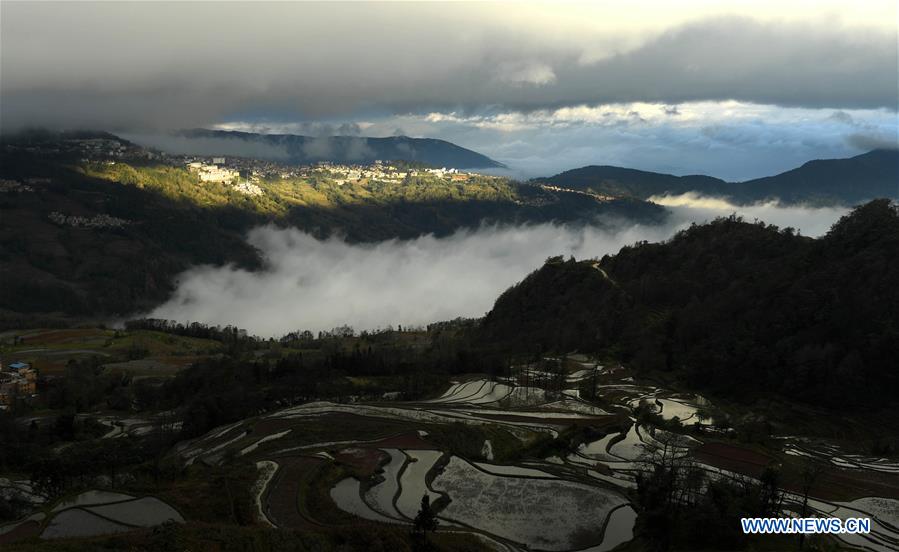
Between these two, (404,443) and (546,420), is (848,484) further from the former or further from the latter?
(404,443)

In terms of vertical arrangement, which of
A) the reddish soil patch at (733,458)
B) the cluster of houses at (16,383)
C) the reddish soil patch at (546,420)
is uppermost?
the reddish soil patch at (733,458)

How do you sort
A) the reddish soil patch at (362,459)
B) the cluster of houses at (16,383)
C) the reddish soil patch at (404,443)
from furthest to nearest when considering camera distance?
the cluster of houses at (16,383) → the reddish soil patch at (404,443) → the reddish soil patch at (362,459)

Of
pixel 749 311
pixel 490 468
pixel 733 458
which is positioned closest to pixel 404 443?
pixel 490 468

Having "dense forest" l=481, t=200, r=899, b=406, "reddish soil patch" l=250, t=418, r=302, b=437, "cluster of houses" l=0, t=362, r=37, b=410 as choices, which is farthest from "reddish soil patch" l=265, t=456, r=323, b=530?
Result: "cluster of houses" l=0, t=362, r=37, b=410

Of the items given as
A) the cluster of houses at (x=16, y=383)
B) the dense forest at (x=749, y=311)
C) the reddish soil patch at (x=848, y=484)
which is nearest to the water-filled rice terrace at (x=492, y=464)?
the reddish soil patch at (x=848, y=484)

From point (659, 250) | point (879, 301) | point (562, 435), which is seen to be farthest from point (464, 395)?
point (659, 250)

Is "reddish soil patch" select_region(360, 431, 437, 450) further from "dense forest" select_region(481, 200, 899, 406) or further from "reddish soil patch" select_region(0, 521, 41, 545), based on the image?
"dense forest" select_region(481, 200, 899, 406)

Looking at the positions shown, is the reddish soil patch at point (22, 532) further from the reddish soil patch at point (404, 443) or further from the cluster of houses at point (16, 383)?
the cluster of houses at point (16, 383)
